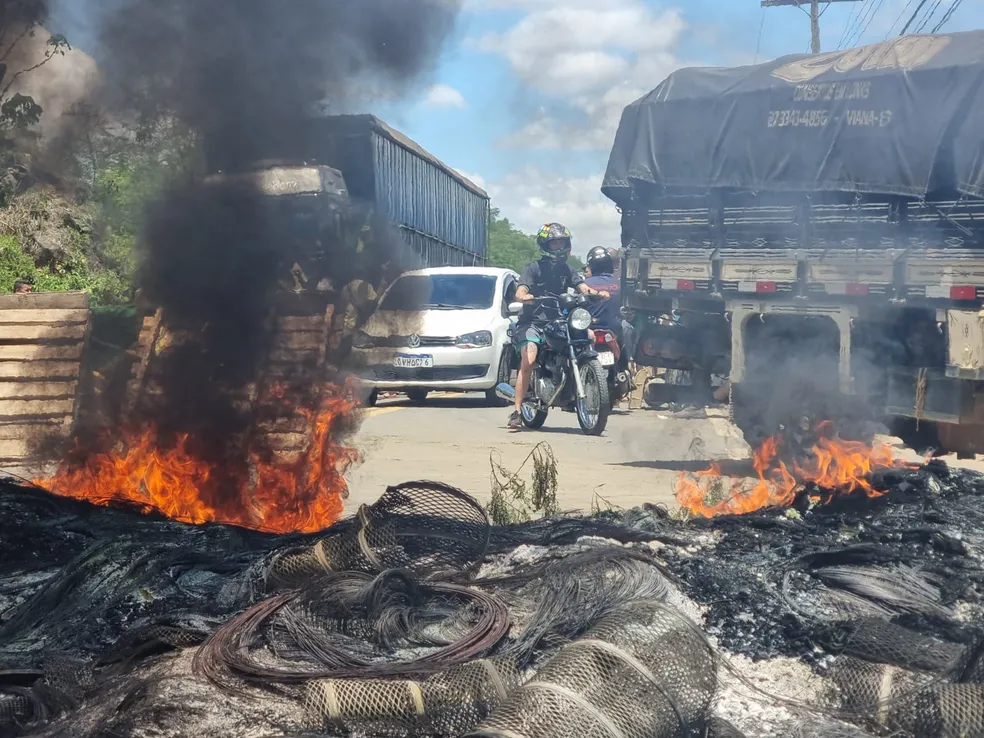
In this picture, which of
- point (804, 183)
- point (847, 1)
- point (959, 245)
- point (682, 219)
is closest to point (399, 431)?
point (682, 219)

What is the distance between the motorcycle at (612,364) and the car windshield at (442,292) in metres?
2.73

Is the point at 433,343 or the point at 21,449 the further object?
the point at 433,343

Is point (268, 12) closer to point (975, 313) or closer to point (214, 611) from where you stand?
point (214, 611)

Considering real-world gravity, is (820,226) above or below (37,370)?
above

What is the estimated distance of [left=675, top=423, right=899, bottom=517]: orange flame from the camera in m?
6.45

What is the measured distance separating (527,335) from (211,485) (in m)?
5.60

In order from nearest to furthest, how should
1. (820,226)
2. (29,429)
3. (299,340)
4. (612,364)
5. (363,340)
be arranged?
1. (299,340)
2. (820,226)
3. (29,429)
4. (612,364)
5. (363,340)

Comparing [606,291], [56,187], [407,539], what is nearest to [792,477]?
[407,539]

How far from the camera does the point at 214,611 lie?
4645 mm

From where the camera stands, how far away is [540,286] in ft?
38.7

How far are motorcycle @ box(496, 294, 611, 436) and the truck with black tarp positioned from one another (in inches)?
47.5

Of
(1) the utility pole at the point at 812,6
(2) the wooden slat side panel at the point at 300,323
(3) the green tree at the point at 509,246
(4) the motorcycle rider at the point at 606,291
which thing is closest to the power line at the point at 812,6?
(1) the utility pole at the point at 812,6

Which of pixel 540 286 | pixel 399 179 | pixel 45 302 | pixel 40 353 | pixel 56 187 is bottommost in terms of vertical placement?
pixel 40 353

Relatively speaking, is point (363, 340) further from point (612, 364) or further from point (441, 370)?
point (612, 364)
